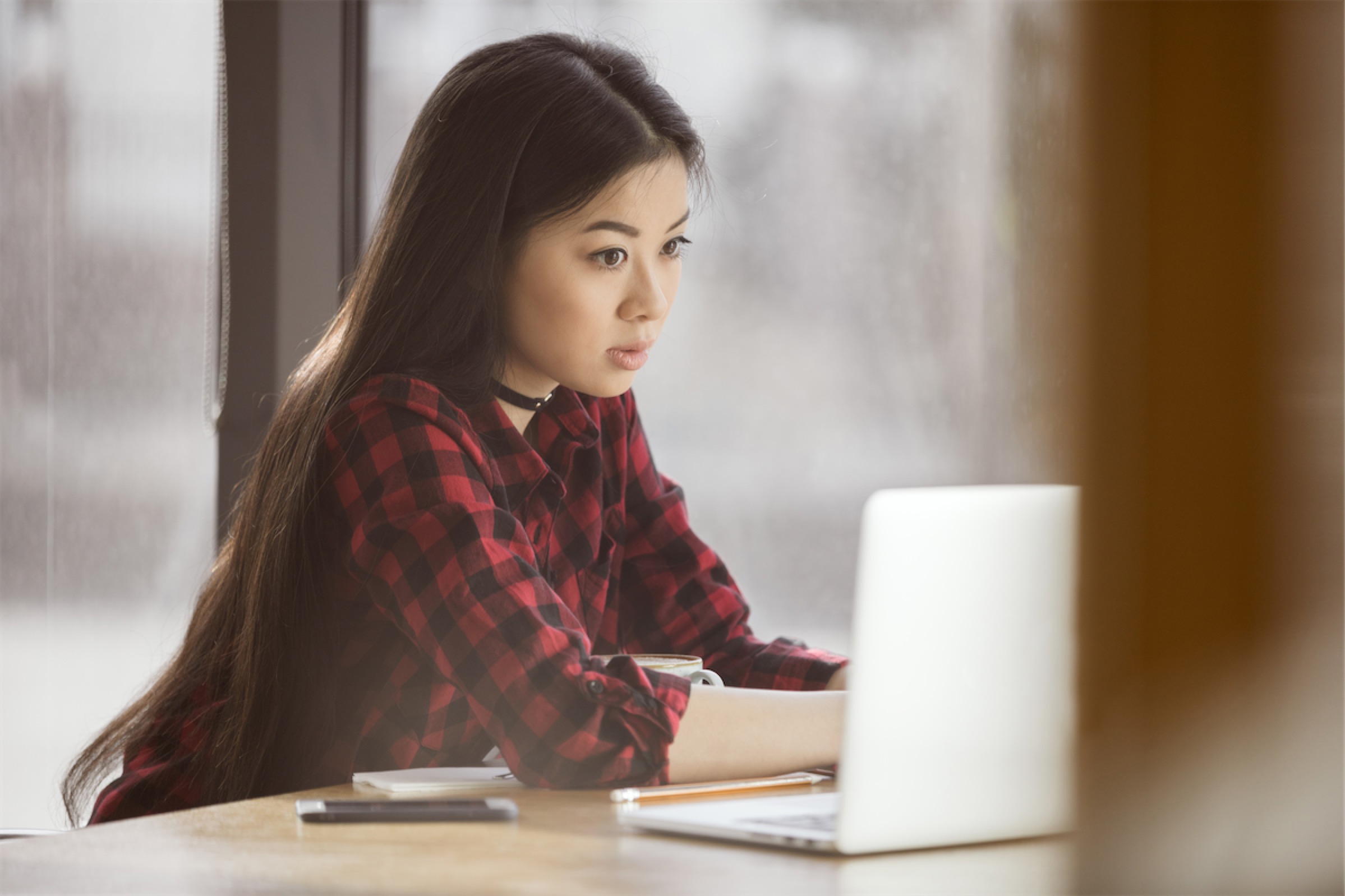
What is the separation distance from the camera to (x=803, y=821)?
0.74 metres

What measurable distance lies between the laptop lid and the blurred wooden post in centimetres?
28

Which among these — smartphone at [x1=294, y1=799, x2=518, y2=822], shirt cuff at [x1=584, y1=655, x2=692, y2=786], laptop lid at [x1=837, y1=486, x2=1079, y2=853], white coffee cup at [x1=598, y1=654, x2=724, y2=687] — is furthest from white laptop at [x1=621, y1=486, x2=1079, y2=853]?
white coffee cup at [x1=598, y1=654, x2=724, y2=687]

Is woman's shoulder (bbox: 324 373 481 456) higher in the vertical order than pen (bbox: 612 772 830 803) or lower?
higher

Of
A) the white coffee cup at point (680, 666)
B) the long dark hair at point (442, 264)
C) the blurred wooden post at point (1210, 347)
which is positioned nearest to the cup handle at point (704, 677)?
the white coffee cup at point (680, 666)

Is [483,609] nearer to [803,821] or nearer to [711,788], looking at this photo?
[711,788]

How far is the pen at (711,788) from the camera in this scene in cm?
85

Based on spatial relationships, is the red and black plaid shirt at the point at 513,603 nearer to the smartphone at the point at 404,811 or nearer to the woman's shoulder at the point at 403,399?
the woman's shoulder at the point at 403,399

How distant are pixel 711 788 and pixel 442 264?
23.9 inches

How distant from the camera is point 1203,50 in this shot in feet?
1.20

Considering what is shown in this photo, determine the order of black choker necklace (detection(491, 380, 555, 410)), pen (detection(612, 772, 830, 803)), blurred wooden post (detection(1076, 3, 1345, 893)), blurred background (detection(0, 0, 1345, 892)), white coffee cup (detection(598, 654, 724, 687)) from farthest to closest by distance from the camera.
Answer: blurred background (detection(0, 0, 1345, 892)), black choker necklace (detection(491, 380, 555, 410)), white coffee cup (detection(598, 654, 724, 687)), pen (detection(612, 772, 830, 803)), blurred wooden post (detection(1076, 3, 1345, 893))

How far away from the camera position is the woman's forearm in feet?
3.14

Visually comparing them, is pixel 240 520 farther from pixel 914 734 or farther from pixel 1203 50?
pixel 1203 50

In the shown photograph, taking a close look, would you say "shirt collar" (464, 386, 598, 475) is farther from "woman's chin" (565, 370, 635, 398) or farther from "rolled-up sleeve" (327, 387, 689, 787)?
"rolled-up sleeve" (327, 387, 689, 787)

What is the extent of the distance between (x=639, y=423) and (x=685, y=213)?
1.01 ft
